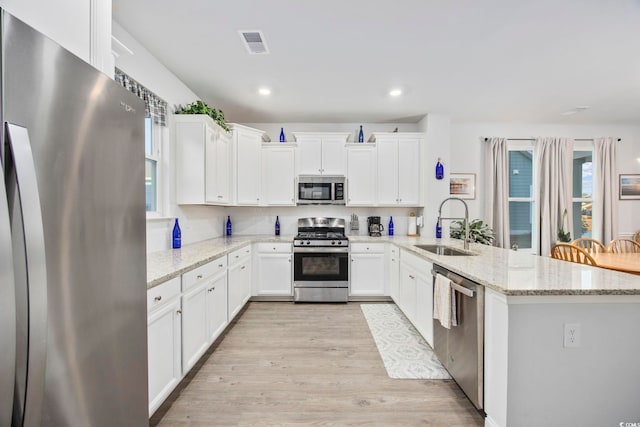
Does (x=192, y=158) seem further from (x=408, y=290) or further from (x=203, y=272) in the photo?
(x=408, y=290)

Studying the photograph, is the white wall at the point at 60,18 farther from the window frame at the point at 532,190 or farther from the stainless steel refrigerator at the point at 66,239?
the window frame at the point at 532,190

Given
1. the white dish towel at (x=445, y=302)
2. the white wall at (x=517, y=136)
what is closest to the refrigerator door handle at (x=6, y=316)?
the white dish towel at (x=445, y=302)

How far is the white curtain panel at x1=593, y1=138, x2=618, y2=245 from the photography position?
4699mm

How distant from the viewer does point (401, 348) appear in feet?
8.83

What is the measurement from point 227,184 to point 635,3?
3.96 m

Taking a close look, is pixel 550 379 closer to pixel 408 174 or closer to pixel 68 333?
pixel 68 333

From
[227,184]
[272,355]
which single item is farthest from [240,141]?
[272,355]

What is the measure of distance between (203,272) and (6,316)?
5.92 feet

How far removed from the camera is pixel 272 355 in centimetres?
256

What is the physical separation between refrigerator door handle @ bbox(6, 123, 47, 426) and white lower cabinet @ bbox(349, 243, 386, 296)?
3514 mm

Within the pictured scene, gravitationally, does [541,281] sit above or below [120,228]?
below

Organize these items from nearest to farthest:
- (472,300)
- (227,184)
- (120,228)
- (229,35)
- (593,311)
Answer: (120,228)
(593,311)
(472,300)
(229,35)
(227,184)

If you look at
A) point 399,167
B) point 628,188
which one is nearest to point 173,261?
point 399,167

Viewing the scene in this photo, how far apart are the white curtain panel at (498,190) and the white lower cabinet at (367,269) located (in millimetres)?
2068
